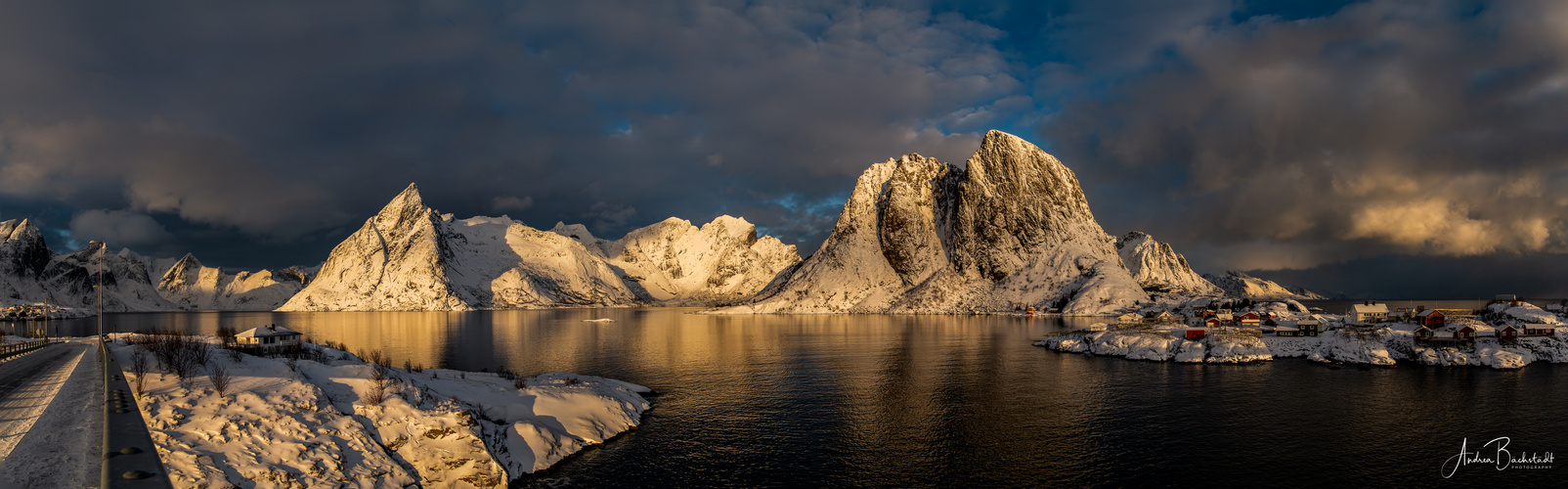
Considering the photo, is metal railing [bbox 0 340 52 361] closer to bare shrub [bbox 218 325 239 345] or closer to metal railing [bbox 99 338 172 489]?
bare shrub [bbox 218 325 239 345]

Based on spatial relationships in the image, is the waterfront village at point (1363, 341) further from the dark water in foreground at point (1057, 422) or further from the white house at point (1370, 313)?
the dark water in foreground at point (1057, 422)

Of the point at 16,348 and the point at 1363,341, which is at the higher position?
the point at 16,348

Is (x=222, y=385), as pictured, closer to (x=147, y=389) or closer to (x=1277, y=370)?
(x=147, y=389)

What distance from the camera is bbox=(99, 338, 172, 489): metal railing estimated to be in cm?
1439

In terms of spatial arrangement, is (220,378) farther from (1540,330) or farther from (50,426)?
(1540,330)

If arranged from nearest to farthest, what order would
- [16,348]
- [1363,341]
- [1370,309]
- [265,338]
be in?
[16,348]
[265,338]
[1363,341]
[1370,309]

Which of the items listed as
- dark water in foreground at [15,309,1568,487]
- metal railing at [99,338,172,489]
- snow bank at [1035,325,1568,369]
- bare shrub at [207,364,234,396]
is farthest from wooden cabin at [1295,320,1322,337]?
metal railing at [99,338,172,489]

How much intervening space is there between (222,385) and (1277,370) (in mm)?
77447

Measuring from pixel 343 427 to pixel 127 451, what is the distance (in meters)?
9.57

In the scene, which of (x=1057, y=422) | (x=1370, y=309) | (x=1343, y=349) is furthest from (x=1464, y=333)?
(x=1057, y=422)

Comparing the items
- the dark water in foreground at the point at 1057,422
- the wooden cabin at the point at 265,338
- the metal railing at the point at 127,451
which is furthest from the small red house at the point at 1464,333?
the wooden cabin at the point at 265,338

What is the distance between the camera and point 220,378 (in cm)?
2589

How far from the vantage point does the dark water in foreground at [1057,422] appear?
28.9 m

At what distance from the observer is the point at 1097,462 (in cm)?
3033
